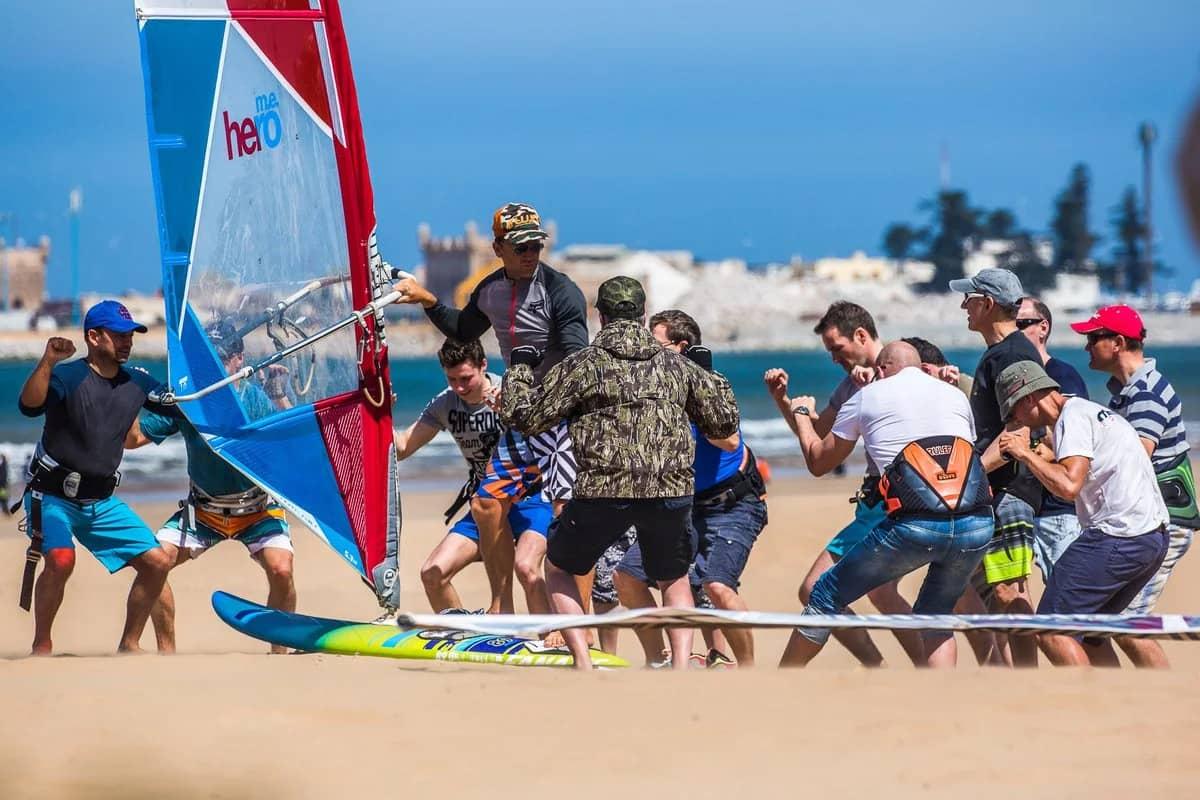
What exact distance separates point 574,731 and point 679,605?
45.4 inches

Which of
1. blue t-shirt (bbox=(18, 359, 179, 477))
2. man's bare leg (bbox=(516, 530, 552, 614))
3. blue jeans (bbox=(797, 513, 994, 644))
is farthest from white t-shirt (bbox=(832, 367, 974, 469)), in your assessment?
blue t-shirt (bbox=(18, 359, 179, 477))

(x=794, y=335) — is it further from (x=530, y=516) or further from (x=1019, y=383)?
(x=1019, y=383)

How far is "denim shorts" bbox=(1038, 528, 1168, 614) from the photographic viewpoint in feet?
19.9

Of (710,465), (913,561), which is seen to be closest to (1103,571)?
(913,561)

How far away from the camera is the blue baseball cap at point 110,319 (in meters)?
7.03

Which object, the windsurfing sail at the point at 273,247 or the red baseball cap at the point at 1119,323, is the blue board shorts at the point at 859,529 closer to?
the red baseball cap at the point at 1119,323

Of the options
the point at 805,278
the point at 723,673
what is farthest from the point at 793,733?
the point at 805,278

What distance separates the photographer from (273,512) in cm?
743

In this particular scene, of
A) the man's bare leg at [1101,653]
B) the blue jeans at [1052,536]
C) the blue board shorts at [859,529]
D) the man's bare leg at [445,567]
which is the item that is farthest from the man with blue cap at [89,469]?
the man's bare leg at [1101,653]

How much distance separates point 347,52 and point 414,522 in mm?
7076

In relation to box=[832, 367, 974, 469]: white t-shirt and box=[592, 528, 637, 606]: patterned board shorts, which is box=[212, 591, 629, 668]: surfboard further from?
box=[832, 367, 974, 469]: white t-shirt

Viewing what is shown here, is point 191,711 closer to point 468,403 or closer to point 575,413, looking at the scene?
point 575,413

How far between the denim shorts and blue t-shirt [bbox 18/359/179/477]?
155 inches

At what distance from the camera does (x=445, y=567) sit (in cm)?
748
